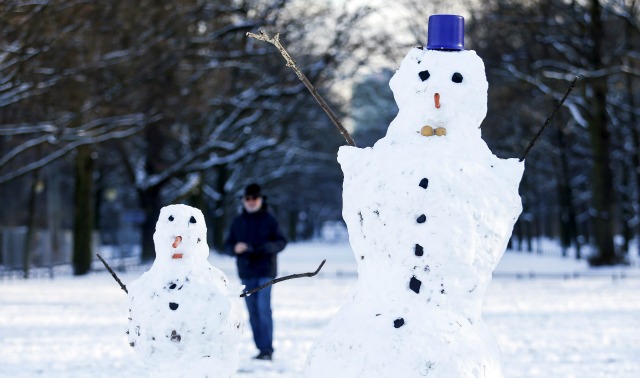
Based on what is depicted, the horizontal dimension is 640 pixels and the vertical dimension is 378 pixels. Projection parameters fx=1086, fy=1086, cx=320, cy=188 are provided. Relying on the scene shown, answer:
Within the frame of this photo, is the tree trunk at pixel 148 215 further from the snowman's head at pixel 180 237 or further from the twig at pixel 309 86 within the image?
the twig at pixel 309 86

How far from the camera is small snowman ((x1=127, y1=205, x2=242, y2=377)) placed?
646 centimetres

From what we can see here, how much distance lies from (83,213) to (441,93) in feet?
75.5

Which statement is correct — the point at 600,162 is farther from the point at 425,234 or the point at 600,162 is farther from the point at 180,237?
the point at 425,234

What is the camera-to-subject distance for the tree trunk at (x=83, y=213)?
27062 millimetres

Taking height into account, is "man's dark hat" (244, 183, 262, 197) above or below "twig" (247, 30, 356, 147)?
below

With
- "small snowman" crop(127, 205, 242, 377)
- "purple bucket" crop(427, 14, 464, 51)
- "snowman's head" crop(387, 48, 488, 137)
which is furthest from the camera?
"small snowman" crop(127, 205, 242, 377)

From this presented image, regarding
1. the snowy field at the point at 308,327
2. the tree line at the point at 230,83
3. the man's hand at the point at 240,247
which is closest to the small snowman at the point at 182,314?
the snowy field at the point at 308,327

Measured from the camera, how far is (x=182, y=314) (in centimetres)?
647

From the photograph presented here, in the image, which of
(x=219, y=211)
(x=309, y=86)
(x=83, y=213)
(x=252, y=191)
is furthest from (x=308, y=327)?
(x=219, y=211)

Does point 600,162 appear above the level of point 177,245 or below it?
above

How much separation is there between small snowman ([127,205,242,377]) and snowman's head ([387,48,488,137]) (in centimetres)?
192

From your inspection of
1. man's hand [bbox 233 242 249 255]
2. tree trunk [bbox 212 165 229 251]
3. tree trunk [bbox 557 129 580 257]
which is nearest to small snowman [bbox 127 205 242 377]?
man's hand [bbox 233 242 249 255]

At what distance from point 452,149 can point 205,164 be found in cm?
2701

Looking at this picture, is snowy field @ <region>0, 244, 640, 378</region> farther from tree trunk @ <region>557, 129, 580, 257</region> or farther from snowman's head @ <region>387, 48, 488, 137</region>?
tree trunk @ <region>557, 129, 580, 257</region>
